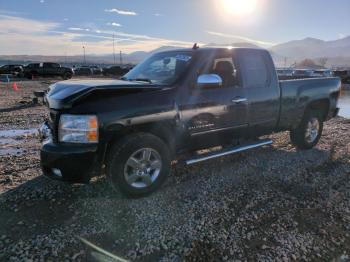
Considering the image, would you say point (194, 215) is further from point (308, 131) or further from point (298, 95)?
point (308, 131)

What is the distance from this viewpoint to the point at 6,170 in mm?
5434

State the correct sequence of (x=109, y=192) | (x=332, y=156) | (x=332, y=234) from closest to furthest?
(x=332, y=234) → (x=109, y=192) → (x=332, y=156)

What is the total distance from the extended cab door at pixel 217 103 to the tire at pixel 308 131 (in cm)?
185

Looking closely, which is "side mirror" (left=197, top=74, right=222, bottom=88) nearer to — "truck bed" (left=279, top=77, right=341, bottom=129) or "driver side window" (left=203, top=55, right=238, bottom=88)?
"driver side window" (left=203, top=55, right=238, bottom=88)

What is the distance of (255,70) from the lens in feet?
18.7

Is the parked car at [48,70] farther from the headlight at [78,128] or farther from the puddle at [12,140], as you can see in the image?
the headlight at [78,128]

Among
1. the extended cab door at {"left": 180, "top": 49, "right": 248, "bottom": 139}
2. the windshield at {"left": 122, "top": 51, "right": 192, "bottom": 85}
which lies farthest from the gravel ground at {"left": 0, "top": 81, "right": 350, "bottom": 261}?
the windshield at {"left": 122, "top": 51, "right": 192, "bottom": 85}

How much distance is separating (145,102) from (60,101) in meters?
1.00

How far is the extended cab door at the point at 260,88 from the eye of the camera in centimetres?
550

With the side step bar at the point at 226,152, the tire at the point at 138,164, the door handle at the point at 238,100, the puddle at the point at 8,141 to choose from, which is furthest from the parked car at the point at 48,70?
the tire at the point at 138,164

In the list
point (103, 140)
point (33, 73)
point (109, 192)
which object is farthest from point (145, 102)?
point (33, 73)

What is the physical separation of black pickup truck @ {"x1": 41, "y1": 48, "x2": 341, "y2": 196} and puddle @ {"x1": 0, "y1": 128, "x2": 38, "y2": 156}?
A: 104 inches

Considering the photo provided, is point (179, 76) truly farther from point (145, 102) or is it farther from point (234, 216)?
point (234, 216)

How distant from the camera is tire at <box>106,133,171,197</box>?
4066 mm
